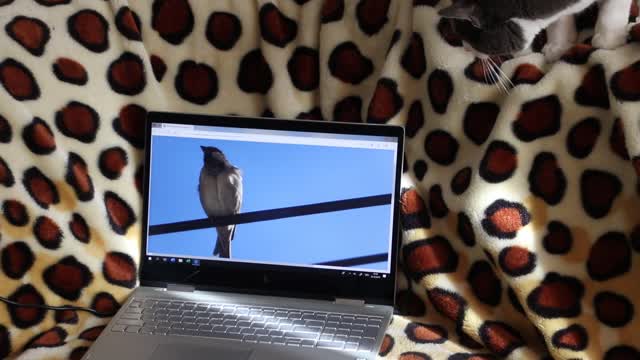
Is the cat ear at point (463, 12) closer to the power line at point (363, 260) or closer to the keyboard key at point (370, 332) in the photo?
the power line at point (363, 260)

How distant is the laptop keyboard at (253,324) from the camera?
1148mm

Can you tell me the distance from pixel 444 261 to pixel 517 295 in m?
0.14

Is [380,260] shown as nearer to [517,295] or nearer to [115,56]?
[517,295]

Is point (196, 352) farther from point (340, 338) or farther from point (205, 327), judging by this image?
point (340, 338)

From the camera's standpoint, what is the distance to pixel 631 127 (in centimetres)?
100

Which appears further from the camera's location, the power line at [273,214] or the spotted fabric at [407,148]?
the power line at [273,214]

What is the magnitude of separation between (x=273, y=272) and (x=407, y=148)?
299 mm

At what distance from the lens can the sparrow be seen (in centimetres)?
124

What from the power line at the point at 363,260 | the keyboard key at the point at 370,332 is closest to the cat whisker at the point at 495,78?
the power line at the point at 363,260

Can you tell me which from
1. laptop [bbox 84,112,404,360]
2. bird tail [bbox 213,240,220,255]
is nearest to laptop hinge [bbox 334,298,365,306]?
laptop [bbox 84,112,404,360]

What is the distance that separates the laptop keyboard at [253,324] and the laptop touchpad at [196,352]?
0.10ft

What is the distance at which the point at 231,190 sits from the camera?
124 cm

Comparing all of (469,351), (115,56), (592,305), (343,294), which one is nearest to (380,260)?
(343,294)

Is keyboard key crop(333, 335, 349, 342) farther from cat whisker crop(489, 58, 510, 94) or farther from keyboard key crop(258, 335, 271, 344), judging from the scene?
cat whisker crop(489, 58, 510, 94)
